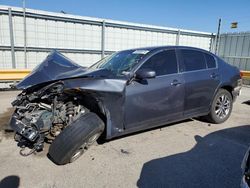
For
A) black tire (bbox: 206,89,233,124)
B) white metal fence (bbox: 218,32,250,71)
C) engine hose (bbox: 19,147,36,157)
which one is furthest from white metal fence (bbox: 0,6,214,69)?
black tire (bbox: 206,89,233,124)

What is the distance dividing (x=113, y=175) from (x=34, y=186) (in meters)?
0.99

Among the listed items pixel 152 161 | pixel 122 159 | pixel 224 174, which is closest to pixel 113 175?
pixel 122 159

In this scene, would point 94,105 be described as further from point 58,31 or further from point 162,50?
point 58,31

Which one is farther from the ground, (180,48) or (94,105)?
(180,48)

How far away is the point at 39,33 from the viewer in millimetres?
8898

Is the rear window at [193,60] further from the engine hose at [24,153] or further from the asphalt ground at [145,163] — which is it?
the engine hose at [24,153]

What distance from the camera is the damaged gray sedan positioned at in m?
3.10

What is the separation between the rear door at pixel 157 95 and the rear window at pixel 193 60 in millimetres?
287

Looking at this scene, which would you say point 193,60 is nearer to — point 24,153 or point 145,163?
point 145,163

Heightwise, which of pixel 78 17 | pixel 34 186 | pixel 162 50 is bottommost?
pixel 34 186

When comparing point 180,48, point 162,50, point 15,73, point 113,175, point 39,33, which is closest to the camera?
point 113,175

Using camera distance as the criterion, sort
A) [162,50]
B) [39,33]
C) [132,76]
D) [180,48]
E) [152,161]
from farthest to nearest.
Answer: [39,33] → [180,48] → [162,50] → [132,76] → [152,161]

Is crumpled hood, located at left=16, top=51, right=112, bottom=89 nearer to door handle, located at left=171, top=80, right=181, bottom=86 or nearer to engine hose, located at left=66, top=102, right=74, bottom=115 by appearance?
engine hose, located at left=66, top=102, right=74, bottom=115

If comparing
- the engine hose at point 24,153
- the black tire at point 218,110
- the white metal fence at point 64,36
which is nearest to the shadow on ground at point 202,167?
the black tire at point 218,110
